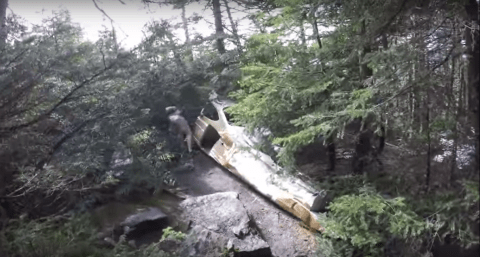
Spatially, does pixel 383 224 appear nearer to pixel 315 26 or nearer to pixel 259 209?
pixel 259 209

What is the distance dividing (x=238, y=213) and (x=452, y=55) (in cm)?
429

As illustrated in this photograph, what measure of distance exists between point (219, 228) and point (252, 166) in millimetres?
1821

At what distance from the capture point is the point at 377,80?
13.3 feet

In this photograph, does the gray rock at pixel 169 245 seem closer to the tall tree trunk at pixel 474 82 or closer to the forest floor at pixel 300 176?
the forest floor at pixel 300 176

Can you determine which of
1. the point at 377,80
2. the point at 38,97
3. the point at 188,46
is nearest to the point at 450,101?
the point at 377,80

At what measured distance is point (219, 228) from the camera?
222 inches

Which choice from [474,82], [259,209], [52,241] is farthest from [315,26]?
[52,241]

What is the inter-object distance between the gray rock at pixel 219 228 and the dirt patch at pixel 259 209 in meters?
0.36

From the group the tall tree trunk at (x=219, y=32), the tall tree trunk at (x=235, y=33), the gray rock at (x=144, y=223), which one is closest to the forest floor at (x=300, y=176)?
the gray rock at (x=144, y=223)

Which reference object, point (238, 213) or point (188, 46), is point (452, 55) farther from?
point (188, 46)

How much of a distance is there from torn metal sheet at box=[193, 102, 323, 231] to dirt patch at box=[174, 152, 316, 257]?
196mm

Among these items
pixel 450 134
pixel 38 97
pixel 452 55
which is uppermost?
pixel 38 97

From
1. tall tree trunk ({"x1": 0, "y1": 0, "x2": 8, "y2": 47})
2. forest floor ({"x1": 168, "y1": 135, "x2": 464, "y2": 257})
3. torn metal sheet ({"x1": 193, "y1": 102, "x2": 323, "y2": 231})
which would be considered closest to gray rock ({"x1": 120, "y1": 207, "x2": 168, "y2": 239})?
forest floor ({"x1": 168, "y1": 135, "x2": 464, "y2": 257})

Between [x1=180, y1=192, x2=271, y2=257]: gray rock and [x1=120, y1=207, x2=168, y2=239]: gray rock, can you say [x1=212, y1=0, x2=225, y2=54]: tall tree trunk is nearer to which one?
[x1=180, y1=192, x2=271, y2=257]: gray rock
